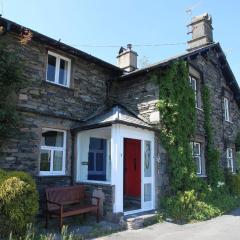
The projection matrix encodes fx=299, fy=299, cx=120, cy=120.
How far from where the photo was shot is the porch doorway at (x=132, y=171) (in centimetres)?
1200

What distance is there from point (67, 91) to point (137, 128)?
9.48 feet

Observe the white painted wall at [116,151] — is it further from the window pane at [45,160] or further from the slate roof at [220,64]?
the slate roof at [220,64]

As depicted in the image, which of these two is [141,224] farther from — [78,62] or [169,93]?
[78,62]

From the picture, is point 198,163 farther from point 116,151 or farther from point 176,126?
point 116,151

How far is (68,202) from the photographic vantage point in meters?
8.99

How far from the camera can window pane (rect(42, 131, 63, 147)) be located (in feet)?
32.9

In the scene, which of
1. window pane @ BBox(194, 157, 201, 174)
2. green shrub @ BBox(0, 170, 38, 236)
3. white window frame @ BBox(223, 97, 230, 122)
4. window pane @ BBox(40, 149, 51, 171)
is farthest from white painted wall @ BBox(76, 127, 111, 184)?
white window frame @ BBox(223, 97, 230, 122)

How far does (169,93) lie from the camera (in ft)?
36.8

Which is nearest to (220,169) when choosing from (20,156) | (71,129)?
(71,129)

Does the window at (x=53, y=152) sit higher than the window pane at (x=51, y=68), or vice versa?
the window pane at (x=51, y=68)

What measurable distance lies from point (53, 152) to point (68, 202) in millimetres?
1977

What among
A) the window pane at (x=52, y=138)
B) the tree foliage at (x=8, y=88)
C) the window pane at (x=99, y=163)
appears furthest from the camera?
the window pane at (x=99, y=163)

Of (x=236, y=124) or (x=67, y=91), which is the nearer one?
(x=67, y=91)

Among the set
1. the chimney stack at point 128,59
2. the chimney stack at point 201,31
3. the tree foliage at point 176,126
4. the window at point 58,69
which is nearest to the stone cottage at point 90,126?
the window at point 58,69
